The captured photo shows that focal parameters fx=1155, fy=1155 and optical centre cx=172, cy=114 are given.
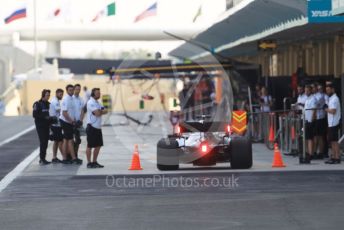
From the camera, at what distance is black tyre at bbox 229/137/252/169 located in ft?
71.8

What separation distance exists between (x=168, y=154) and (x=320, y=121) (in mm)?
3975

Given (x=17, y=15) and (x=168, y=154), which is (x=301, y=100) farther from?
(x=17, y=15)

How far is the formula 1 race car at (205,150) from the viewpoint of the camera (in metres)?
21.9

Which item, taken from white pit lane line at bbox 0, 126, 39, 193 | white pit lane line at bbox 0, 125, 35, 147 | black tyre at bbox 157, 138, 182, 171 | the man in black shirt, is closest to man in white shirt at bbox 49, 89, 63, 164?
the man in black shirt

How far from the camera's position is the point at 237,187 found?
1844 centimetres

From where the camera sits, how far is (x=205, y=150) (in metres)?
21.9

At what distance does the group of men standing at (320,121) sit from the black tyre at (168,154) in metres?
3.23

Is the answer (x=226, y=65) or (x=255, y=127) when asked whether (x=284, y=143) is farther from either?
(x=226, y=65)

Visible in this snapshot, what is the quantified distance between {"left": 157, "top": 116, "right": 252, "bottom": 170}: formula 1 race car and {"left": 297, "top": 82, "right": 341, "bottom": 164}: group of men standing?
2047mm

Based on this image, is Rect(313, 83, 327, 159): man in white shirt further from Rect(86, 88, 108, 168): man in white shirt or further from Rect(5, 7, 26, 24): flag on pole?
Rect(5, 7, 26, 24): flag on pole

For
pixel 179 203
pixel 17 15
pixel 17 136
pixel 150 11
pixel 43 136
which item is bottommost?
pixel 179 203

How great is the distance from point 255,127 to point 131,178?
1256 centimetres

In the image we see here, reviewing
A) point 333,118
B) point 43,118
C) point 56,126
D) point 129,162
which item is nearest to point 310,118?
point 333,118

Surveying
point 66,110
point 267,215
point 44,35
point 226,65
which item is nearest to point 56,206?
point 267,215
